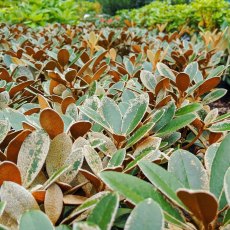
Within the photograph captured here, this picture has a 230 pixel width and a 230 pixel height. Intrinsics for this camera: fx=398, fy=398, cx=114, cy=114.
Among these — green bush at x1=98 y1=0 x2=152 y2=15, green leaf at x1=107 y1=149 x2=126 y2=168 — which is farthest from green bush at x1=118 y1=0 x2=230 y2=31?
green bush at x1=98 y1=0 x2=152 y2=15

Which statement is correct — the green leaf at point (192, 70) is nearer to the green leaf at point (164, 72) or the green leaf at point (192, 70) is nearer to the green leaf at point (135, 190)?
the green leaf at point (164, 72)

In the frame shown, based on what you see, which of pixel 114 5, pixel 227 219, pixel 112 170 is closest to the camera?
pixel 227 219

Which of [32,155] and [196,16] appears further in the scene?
[196,16]

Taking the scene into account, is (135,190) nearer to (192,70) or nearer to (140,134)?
(140,134)

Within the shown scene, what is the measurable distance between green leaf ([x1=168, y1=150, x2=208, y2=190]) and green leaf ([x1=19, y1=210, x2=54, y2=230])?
282 mm

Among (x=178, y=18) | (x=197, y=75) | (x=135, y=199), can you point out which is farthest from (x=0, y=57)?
(x=178, y=18)

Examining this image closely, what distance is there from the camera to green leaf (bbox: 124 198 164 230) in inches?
24.0

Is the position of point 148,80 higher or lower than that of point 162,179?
lower

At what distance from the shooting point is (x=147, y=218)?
61 cm

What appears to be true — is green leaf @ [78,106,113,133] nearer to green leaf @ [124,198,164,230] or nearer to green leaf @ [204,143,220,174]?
green leaf @ [204,143,220,174]

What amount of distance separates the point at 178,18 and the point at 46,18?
201cm

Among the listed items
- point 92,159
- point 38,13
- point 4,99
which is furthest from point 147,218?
point 38,13

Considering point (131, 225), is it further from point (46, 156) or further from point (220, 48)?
point (220, 48)

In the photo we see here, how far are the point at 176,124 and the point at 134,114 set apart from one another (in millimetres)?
123
